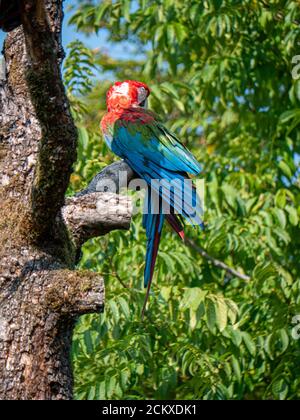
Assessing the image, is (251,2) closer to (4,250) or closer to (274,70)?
(274,70)

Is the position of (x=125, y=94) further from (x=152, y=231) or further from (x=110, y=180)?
(x=110, y=180)

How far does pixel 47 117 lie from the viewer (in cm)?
203

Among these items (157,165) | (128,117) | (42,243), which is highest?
(128,117)

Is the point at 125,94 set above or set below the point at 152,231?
above

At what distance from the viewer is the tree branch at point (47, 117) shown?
1863mm

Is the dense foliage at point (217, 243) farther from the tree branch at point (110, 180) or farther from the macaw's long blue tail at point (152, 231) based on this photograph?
the tree branch at point (110, 180)

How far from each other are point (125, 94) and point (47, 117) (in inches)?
64.7

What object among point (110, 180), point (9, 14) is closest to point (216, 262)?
point (110, 180)

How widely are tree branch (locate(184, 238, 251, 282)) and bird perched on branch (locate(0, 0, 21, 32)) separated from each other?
7.76 feet

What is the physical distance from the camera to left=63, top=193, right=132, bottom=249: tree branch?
8.04 feet

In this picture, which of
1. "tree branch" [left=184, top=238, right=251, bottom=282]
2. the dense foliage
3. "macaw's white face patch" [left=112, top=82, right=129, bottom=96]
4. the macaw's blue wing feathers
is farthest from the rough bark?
"tree branch" [left=184, top=238, right=251, bottom=282]

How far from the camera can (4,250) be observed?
227cm

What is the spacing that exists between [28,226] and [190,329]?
146 cm
